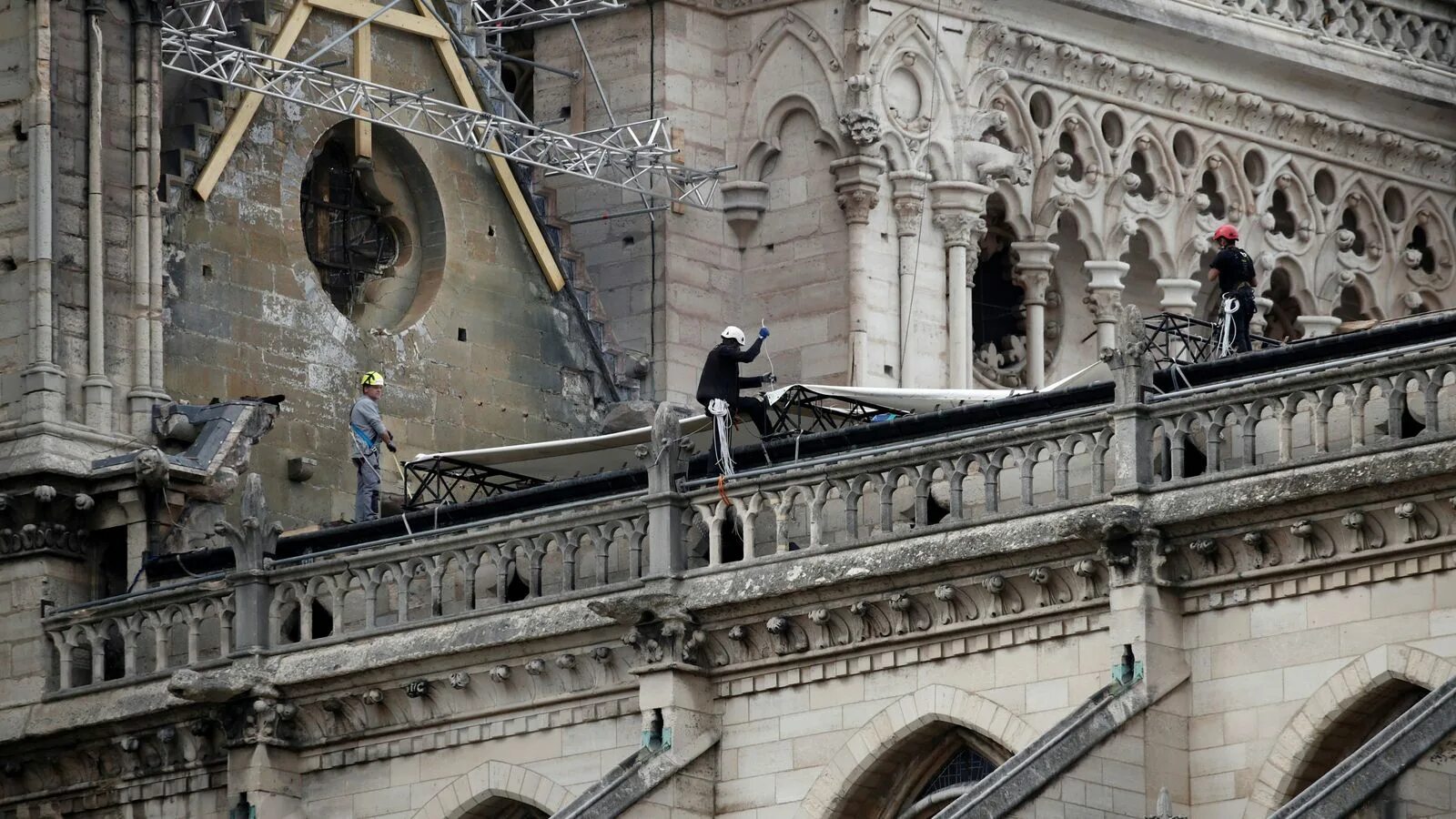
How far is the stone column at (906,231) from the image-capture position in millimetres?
55281

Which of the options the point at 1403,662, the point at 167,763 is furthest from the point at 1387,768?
the point at 167,763

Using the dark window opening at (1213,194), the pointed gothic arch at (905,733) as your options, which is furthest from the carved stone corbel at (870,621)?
the dark window opening at (1213,194)

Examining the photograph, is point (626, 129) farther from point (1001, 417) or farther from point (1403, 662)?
point (1403, 662)

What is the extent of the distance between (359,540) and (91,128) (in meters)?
5.28

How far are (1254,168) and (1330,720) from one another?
18849mm

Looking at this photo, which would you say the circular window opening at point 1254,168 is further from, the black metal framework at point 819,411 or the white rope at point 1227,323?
the white rope at point 1227,323

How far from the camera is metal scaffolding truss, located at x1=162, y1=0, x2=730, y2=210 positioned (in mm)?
52156

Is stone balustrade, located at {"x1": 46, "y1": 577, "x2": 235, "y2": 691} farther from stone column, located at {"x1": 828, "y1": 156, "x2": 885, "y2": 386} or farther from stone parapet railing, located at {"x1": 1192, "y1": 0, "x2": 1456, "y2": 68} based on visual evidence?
stone parapet railing, located at {"x1": 1192, "y1": 0, "x2": 1456, "y2": 68}

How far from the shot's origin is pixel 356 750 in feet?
158

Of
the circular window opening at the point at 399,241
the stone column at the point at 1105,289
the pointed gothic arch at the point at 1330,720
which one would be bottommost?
the pointed gothic arch at the point at 1330,720

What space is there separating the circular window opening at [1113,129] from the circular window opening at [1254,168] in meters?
2.26

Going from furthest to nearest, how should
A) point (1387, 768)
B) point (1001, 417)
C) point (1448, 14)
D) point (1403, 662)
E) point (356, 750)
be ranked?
point (1448, 14) < point (356, 750) < point (1001, 417) < point (1403, 662) < point (1387, 768)

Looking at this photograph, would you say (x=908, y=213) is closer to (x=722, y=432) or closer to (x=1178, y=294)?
(x=1178, y=294)

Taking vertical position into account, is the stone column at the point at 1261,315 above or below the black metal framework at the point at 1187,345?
above
